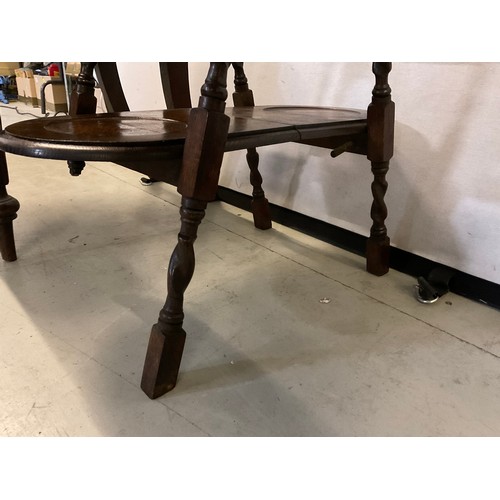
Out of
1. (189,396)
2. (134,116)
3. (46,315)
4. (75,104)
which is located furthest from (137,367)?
(75,104)

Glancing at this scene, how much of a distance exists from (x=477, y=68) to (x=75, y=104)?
850 mm

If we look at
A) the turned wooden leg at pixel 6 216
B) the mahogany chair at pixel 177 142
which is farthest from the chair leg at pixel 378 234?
the turned wooden leg at pixel 6 216

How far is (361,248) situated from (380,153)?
294mm

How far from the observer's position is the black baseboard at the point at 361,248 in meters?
0.97

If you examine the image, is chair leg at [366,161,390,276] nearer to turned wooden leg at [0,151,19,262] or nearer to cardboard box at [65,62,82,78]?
turned wooden leg at [0,151,19,262]

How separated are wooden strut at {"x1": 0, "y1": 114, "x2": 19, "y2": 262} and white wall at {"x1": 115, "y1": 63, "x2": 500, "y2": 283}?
0.72 meters

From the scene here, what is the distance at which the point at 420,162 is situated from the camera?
104 cm

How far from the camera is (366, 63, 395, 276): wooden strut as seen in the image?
958 millimetres

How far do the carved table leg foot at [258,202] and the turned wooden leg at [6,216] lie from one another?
59 centimetres

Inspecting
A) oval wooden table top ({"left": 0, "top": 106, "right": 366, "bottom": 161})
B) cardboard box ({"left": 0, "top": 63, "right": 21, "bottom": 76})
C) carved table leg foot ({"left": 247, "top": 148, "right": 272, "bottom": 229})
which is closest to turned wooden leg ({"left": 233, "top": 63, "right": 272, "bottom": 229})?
carved table leg foot ({"left": 247, "top": 148, "right": 272, "bottom": 229})

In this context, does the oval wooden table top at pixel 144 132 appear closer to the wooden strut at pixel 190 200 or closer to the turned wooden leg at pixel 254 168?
the wooden strut at pixel 190 200

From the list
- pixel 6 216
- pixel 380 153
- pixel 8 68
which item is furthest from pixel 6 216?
pixel 8 68

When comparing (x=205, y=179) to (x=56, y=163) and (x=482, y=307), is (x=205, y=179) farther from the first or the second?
(x=56, y=163)

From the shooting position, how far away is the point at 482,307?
3.13 ft
